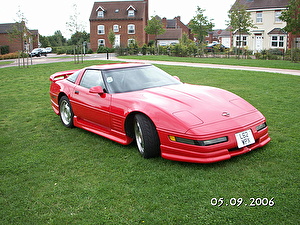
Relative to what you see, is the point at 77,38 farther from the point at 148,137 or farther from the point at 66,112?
the point at 148,137

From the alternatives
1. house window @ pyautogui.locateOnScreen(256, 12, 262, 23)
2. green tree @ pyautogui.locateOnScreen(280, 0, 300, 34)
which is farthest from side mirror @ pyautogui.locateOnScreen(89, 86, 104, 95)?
house window @ pyautogui.locateOnScreen(256, 12, 262, 23)

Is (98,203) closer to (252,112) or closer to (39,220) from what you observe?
(39,220)

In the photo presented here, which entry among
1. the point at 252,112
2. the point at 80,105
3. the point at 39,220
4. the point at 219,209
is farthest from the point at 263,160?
the point at 80,105

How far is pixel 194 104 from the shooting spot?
452cm

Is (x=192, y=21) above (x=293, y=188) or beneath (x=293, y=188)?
above

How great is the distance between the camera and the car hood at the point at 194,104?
423 cm

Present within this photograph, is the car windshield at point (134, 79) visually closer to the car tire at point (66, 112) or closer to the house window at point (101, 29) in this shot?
the car tire at point (66, 112)

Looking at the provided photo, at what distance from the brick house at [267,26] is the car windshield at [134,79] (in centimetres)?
3879

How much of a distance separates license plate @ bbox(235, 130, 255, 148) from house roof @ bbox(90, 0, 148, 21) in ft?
187

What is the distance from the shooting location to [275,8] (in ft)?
138

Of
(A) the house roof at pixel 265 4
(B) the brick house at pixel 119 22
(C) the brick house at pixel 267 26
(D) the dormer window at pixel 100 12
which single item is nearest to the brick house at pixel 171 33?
(B) the brick house at pixel 119 22

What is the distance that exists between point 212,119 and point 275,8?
4323 cm

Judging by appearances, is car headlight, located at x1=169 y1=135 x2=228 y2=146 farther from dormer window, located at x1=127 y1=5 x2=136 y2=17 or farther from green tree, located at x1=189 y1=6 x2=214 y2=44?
dormer window, located at x1=127 y1=5 x2=136 y2=17

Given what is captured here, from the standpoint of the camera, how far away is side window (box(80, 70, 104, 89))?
219 inches
